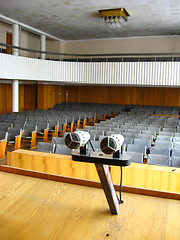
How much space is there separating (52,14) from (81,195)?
13909 mm

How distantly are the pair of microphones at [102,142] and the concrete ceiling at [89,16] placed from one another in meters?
11.7

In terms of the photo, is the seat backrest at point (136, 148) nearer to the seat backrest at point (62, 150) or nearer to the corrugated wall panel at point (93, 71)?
the seat backrest at point (62, 150)

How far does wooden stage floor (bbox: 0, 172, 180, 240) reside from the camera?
69.0 inches

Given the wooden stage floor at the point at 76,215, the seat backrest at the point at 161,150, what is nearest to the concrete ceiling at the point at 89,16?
the seat backrest at the point at 161,150

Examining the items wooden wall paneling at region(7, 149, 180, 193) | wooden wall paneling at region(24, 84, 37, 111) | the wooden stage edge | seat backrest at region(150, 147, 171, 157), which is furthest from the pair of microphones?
wooden wall paneling at region(24, 84, 37, 111)

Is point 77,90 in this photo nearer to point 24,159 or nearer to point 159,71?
point 159,71

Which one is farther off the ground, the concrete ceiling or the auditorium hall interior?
the concrete ceiling

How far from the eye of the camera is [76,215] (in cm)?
200

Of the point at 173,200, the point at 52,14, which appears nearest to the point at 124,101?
→ the point at 52,14

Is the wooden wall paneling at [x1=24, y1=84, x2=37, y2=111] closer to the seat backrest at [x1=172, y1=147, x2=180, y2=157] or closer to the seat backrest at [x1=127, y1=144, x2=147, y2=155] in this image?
the seat backrest at [x1=127, y1=144, x2=147, y2=155]

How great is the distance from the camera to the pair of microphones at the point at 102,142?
1.59m

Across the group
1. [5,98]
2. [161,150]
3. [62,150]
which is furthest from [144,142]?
[5,98]

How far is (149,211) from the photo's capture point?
203 cm

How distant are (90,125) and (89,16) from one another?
6400mm
